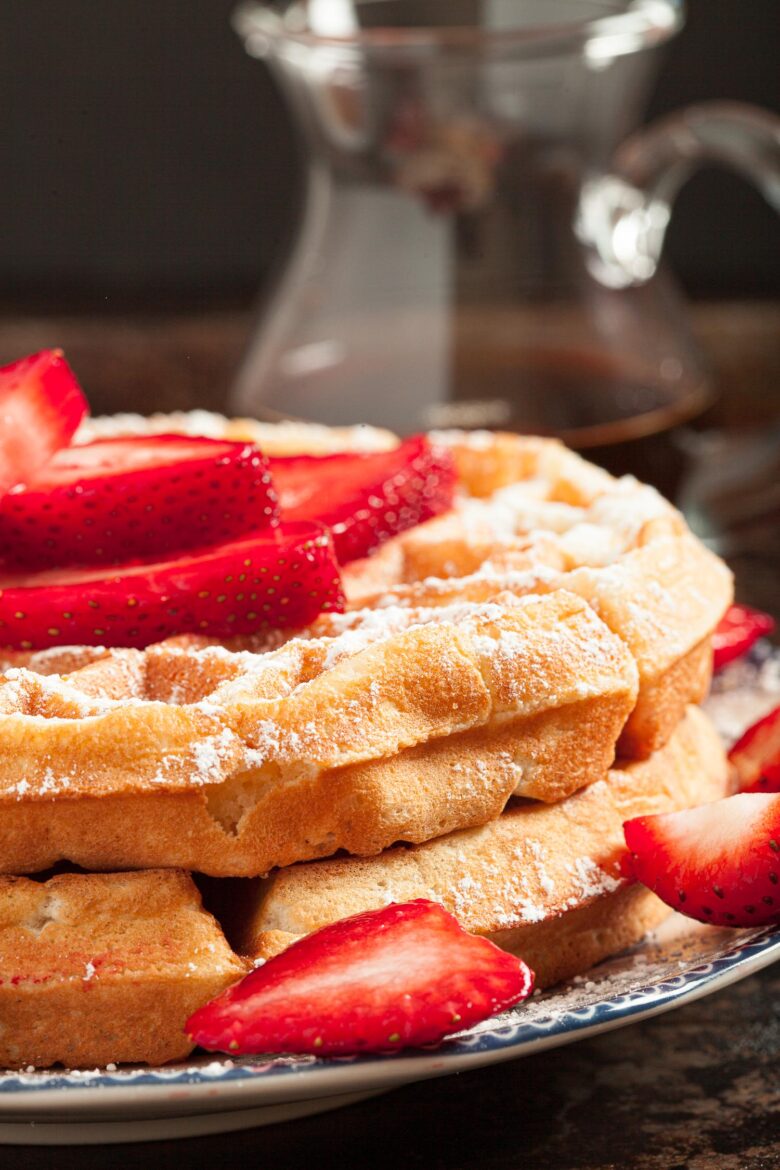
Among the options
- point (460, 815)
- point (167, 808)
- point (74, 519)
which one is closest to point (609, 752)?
point (460, 815)

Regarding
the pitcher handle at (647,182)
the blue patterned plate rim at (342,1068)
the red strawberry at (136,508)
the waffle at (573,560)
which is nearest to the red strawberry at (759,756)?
the waffle at (573,560)

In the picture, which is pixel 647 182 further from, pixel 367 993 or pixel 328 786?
pixel 367 993

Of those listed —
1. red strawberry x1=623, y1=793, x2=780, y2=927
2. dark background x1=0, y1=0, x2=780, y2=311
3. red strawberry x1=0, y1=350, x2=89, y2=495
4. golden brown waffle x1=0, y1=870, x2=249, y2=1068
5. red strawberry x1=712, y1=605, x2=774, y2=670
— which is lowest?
dark background x1=0, y1=0, x2=780, y2=311

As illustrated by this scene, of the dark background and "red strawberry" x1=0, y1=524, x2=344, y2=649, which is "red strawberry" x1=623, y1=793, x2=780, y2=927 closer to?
"red strawberry" x1=0, y1=524, x2=344, y2=649

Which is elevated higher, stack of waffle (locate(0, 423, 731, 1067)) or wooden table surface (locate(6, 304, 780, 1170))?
stack of waffle (locate(0, 423, 731, 1067))

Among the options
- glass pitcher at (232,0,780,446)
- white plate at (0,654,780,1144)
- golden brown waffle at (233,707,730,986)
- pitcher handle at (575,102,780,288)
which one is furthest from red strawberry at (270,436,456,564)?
pitcher handle at (575,102,780,288)

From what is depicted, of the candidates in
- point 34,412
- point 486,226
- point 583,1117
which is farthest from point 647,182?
point 583,1117
